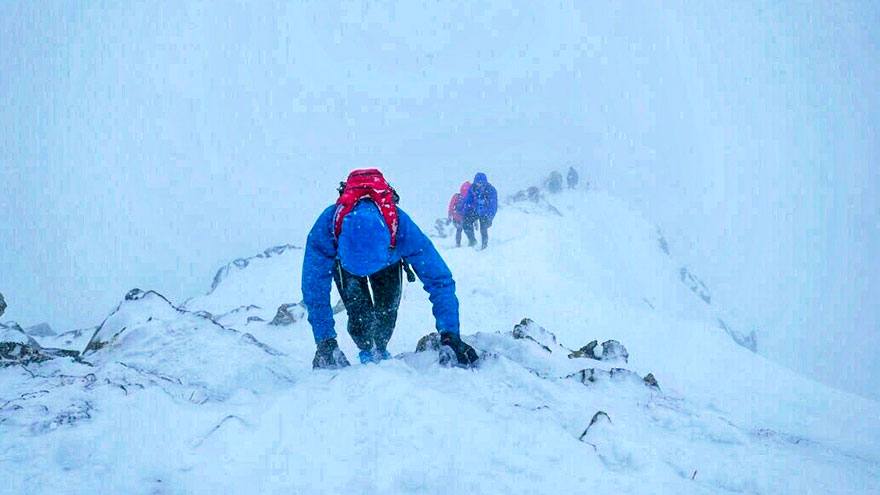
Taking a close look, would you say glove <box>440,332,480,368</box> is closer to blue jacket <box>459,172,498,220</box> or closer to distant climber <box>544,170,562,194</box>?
blue jacket <box>459,172,498,220</box>

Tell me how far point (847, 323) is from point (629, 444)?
97563 mm

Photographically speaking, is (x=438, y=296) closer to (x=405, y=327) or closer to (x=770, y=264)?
(x=405, y=327)

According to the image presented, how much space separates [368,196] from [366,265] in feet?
2.39

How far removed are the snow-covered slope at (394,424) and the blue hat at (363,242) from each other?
987mm

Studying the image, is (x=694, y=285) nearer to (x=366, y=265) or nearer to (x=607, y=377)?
(x=607, y=377)

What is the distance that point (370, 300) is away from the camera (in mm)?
4895

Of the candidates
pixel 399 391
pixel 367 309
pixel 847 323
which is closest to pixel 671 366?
pixel 367 309

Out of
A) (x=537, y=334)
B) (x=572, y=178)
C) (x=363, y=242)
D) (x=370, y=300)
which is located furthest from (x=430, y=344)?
(x=572, y=178)

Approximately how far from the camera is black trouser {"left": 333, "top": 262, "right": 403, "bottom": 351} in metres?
4.81

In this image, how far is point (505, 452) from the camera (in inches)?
106

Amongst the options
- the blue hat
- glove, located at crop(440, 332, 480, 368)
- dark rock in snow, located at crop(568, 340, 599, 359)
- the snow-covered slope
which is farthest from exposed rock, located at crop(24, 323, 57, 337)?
dark rock in snow, located at crop(568, 340, 599, 359)

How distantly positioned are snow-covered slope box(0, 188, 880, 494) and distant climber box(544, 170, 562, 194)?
99.7 feet

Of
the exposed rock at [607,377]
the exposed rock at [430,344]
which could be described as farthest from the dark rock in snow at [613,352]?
the exposed rock at [430,344]

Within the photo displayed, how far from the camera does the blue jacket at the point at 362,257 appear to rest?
4.12 meters
